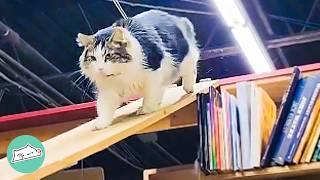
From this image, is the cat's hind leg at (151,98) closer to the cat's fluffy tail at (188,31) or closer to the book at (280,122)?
the cat's fluffy tail at (188,31)

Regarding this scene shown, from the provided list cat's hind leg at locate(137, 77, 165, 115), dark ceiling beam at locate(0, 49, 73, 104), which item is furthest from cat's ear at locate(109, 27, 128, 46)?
dark ceiling beam at locate(0, 49, 73, 104)

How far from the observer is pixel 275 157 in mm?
1639

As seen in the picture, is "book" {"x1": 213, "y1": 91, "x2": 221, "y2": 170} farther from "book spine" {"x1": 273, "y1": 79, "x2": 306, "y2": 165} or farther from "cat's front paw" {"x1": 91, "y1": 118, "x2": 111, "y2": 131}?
"cat's front paw" {"x1": 91, "y1": 118, "x2": 111, "y2": 131}

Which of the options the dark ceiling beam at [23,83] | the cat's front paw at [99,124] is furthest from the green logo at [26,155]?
the dark ceiling beam at [23,83]

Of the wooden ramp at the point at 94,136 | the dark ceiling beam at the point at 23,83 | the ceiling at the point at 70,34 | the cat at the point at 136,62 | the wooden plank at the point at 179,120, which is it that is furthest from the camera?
the dark ceiling beam at the point at 23,83

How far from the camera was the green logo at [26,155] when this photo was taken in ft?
4.95

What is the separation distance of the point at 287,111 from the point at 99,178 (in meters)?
0.65

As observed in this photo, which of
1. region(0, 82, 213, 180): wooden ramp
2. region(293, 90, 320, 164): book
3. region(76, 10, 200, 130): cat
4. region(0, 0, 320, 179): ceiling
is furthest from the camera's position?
region(0, 0, 320, 179): ceiling

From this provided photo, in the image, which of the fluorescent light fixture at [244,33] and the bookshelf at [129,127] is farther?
the fluorescent light fixture at [244,33]

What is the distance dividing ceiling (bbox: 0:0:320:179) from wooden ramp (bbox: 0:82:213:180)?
43 cm

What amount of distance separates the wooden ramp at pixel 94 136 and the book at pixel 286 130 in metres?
0.27

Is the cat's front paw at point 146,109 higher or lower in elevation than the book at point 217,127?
higher

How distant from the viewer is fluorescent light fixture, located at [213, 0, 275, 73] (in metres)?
2.45

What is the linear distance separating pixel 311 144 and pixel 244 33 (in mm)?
1071
